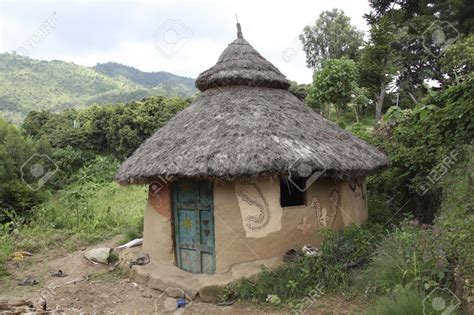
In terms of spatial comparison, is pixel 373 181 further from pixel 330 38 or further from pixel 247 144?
pixel 330 38

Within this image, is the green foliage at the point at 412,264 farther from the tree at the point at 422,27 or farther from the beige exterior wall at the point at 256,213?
the tree at the point at 422,27

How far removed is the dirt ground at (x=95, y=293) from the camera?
5.39 m

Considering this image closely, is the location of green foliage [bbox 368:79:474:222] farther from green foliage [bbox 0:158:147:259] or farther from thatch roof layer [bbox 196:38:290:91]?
green foliage [bbox 0:158:147:259]

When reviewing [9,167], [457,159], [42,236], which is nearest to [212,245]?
[457,159]

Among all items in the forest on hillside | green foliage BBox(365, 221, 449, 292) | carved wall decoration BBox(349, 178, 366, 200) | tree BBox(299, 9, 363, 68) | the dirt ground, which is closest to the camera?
green foliage BBox(365, 221, 449, 292)

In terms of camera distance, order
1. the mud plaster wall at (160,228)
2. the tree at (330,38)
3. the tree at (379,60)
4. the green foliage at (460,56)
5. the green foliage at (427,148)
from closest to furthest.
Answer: the mud plaster wall at (160,228)
the green foliage at (427,148)
the green foliage at (460,56)
the tree at (379,60)
the tree at (330,38)

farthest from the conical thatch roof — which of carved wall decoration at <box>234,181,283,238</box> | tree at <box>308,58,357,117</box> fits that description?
tree at <box>308,58,357,117</box>

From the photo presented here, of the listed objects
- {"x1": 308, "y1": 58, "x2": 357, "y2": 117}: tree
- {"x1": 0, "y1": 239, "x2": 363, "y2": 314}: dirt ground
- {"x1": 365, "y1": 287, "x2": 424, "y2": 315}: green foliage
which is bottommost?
{"x1": 0, "y1": 239, "x2": 363, "y2": 314}: dirt ground

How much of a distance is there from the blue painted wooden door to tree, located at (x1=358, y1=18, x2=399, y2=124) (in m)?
11.7

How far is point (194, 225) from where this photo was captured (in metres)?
6.86

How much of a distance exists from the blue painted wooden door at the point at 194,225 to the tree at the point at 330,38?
2432cm

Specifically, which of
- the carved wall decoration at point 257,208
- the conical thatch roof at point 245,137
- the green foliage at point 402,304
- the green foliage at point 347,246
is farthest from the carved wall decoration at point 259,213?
the green foliage at point 402,304

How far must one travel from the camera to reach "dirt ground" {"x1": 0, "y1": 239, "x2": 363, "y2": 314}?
5.39 m

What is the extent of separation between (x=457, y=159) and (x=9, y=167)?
13.1m
